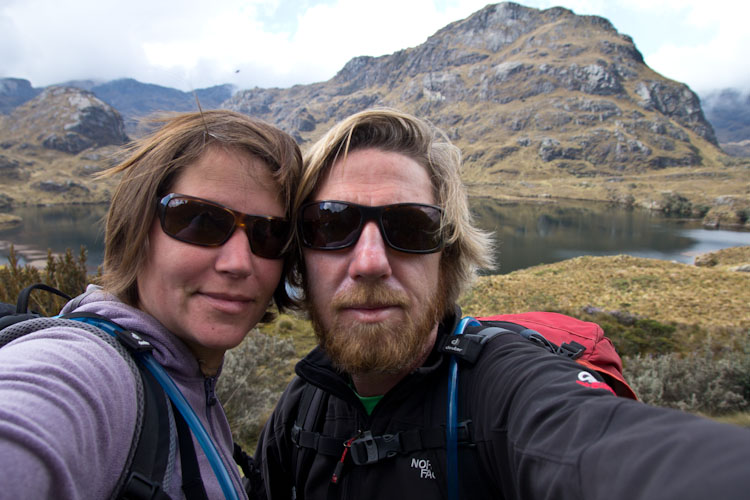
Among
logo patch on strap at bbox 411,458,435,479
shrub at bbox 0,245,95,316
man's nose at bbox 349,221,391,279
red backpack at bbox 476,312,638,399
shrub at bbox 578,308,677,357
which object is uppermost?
man's nose at bbox 349,221,391,279

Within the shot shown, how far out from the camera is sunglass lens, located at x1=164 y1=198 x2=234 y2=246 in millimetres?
1447

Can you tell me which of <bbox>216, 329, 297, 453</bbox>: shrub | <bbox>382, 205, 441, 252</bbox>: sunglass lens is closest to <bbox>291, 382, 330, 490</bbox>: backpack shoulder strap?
<bbox>382, 205, 441, 252</bbox>: sunglass lens

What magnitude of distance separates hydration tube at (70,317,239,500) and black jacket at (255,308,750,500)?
49 centimetres

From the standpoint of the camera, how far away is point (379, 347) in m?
1.54

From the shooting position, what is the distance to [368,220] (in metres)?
1.70

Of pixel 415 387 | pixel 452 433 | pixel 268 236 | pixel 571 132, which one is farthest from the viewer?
pixel 571 132

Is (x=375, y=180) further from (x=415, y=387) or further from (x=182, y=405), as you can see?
(x=182, y=405)

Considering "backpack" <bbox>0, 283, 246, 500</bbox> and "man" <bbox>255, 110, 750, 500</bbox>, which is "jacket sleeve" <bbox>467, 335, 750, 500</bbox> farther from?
"backpack" <bbox>0, 283, 246, 500</bbox>

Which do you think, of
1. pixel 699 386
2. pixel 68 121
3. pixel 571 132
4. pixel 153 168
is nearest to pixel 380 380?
pixel 153 168

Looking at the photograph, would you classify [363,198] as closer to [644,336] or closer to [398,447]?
[398,447]

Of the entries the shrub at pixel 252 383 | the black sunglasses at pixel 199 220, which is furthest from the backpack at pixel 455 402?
the shrub at pixel 252 383

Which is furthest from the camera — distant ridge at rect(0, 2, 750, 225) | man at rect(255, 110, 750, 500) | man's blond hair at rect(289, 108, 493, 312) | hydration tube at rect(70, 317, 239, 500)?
distant ridge at rect(0, 2, 750, 225)

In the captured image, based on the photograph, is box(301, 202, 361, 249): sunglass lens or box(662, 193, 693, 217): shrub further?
box(662, 193, 693, 217): shrub

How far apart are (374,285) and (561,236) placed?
158ft
